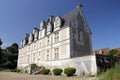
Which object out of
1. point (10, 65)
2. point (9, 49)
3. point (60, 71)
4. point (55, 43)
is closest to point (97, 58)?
point (60, 71)

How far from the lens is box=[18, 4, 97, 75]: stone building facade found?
19372 mm

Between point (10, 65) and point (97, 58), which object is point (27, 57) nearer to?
point (10, 65)

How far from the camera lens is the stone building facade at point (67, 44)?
1937 centimetres

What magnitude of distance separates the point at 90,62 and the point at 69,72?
3109mm

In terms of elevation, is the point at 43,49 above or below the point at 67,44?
below

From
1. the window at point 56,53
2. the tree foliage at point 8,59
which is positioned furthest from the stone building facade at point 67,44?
the tree foliage at point 8,59

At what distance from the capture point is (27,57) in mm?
36781

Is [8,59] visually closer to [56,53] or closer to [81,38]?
[56,53]

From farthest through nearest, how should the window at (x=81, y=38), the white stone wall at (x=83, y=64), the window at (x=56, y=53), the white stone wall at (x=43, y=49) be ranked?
the window at (x=56, y=53)
the window at (x=81, y=38)
the white stone wall at (x=43, y=49)
the white stone wall at (x=83, y=64)

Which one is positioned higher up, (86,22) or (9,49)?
(86,22)

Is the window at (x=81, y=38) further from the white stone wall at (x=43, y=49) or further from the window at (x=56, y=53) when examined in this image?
the window at (x=56, y=53)

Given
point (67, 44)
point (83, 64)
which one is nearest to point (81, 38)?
point (67, 44)

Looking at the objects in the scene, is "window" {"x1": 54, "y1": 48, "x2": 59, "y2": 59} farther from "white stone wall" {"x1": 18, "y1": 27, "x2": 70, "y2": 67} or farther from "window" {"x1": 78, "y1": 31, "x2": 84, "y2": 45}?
"window" {"x1": 78, "y1": 31, "x2": 84, "y2": 45}

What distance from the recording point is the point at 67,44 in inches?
867
